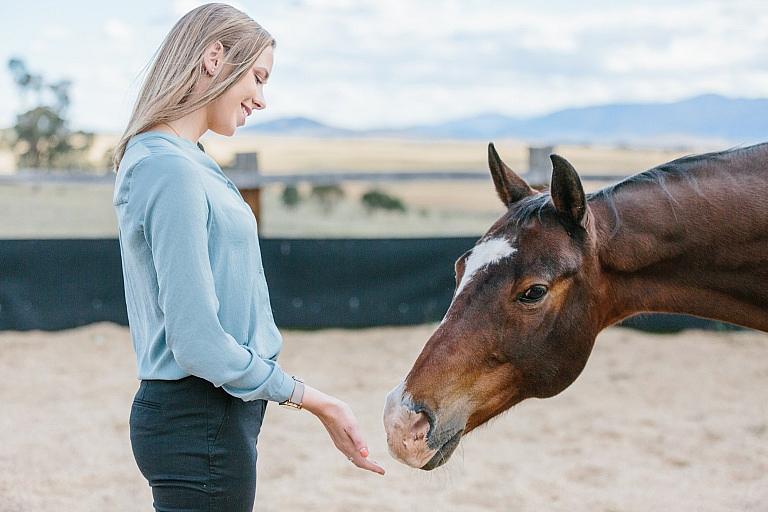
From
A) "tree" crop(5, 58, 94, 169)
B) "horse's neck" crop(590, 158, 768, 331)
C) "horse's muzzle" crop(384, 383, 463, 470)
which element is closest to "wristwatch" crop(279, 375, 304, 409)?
"horse's muzzle" crop(384, 383, 463, 470)

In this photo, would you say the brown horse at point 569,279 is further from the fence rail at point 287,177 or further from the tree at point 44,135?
the tree at point 44,135

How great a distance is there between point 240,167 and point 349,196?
7.04 meters

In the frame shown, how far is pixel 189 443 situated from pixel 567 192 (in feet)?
3.22

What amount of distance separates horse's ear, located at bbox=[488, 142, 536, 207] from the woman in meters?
0.77

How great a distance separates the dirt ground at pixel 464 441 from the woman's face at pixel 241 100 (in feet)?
4.25

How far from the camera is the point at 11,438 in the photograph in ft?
13.3

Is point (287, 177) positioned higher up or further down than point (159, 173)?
further down

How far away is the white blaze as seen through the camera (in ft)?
6.28

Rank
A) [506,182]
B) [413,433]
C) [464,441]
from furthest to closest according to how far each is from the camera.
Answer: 1. [464,441]
2. [506,182]
3. [413,433]

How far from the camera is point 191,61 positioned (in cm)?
147

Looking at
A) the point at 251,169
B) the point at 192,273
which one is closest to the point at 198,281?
the point at 192,273

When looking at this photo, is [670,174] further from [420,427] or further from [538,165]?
[538,165]

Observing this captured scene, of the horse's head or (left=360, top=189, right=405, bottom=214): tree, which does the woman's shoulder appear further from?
(left=360, top=189, right=405, bottom=214): tree

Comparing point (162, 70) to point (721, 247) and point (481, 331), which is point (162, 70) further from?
point (721, 247)
